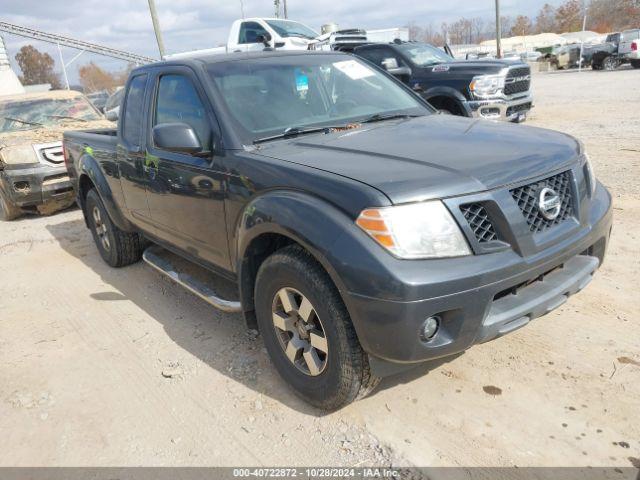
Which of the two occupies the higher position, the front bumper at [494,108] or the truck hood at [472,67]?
the truck hood at [472,67]

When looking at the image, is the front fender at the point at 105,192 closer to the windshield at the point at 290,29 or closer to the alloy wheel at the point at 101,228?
the alloy wheel at the point at 101,228

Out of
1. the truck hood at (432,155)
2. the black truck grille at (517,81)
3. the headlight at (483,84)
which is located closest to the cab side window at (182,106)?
the truck hood at (432,155)

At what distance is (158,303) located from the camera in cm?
430

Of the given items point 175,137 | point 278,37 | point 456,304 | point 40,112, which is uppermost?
point 278,37

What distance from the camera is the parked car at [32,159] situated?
721cm

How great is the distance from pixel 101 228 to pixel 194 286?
2.33 m

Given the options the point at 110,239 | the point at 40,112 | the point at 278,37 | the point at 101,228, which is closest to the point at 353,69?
the point at 110,239

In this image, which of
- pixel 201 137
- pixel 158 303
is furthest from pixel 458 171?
pixel 158 303

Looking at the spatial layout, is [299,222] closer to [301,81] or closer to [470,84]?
[301,81]

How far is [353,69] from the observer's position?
12.6 feet

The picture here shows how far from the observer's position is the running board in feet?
10.1

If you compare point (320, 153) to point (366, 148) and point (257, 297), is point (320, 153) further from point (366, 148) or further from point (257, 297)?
point (257, 297)

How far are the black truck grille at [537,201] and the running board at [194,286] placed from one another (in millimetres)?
1648

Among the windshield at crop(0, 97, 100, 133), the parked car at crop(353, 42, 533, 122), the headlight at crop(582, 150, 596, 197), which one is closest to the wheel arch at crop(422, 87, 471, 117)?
the parked car at crop(353, 42, 533, 122)
